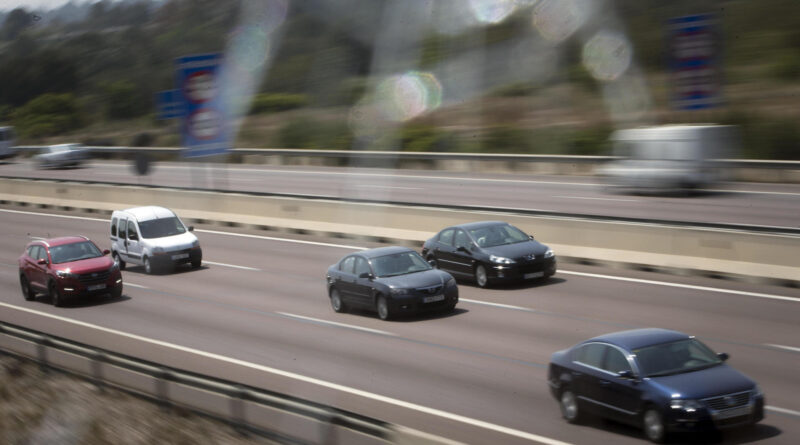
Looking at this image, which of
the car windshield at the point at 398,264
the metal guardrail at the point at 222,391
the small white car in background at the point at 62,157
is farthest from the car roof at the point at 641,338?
the small white car in background at the point at 62,157

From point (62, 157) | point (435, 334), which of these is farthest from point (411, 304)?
point (62, 157)

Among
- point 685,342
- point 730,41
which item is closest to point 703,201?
point 685,342

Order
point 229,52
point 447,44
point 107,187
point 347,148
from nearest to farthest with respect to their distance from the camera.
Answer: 1. point 107,187
2. point 347,148
3. point 447,44
4. point 229,52

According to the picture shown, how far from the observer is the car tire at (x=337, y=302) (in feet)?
59.2

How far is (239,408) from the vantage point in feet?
30.4

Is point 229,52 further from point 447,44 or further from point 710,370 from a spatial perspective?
point 710,370

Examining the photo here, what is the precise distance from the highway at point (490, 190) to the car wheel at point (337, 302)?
39.0 ft

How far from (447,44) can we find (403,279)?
52.4 m

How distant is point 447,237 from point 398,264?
3.19 metres

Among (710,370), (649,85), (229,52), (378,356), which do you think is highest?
(229,52)

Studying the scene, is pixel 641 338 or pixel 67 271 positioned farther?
pixel 67 271

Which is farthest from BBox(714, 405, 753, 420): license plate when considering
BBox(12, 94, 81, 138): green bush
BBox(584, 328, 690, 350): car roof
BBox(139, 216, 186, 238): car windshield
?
BBox(12, 94, 81, 138): green bush

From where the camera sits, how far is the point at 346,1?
85875mm

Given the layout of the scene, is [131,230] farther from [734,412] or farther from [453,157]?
[453,157]
